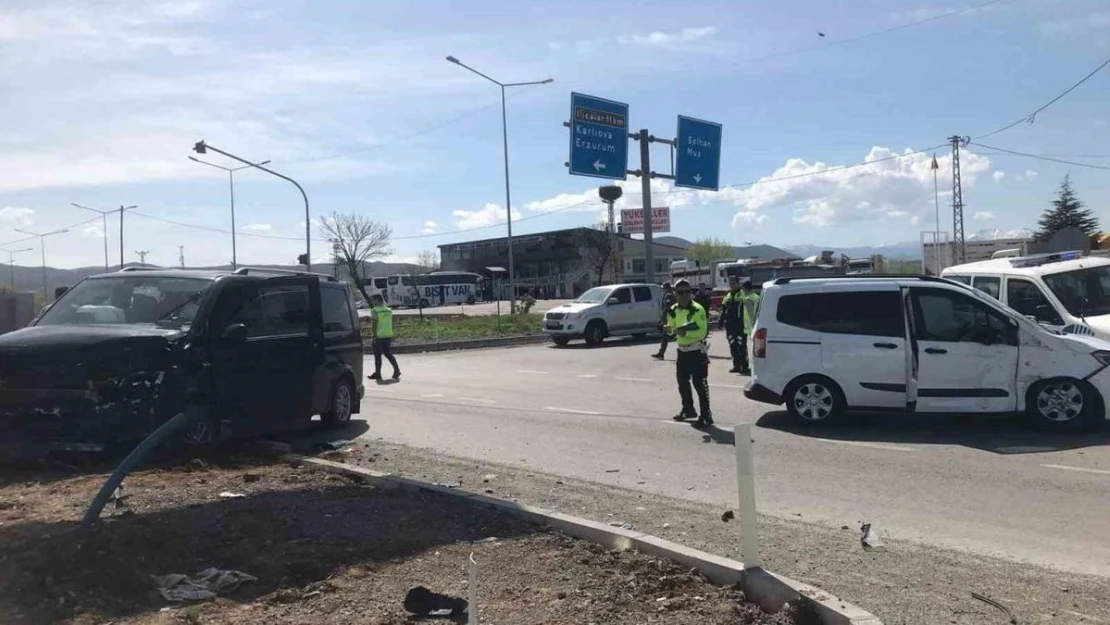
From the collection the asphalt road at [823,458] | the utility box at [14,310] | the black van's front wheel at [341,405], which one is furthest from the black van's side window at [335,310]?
the utility box at [14,310]

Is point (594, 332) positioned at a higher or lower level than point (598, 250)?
lower

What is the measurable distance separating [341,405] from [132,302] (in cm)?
334

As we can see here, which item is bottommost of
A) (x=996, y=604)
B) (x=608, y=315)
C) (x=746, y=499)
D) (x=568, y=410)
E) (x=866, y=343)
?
(x=996, y=604)

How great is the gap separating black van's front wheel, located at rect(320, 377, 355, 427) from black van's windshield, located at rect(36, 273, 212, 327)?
2.74 metres

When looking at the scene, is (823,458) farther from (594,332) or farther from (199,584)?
(594,332)

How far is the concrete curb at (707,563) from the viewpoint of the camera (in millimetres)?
4684

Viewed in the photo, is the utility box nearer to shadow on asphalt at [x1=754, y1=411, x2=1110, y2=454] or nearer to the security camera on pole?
the security camera on pole

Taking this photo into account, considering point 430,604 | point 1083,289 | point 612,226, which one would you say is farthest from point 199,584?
point 612,226

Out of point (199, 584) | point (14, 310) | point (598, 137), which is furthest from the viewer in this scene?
point (14, 310)

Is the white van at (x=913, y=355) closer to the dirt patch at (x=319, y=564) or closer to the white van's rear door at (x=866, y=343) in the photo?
the white van's rear door at (x=866, y=343)

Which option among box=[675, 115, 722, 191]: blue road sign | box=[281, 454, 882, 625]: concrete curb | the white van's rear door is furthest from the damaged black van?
box=[675, 115, 722, 191]: blue road sign

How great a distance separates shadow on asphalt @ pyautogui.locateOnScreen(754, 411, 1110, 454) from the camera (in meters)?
10.2

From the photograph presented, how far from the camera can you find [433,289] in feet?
268

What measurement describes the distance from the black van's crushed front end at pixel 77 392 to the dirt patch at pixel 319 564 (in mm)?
927
